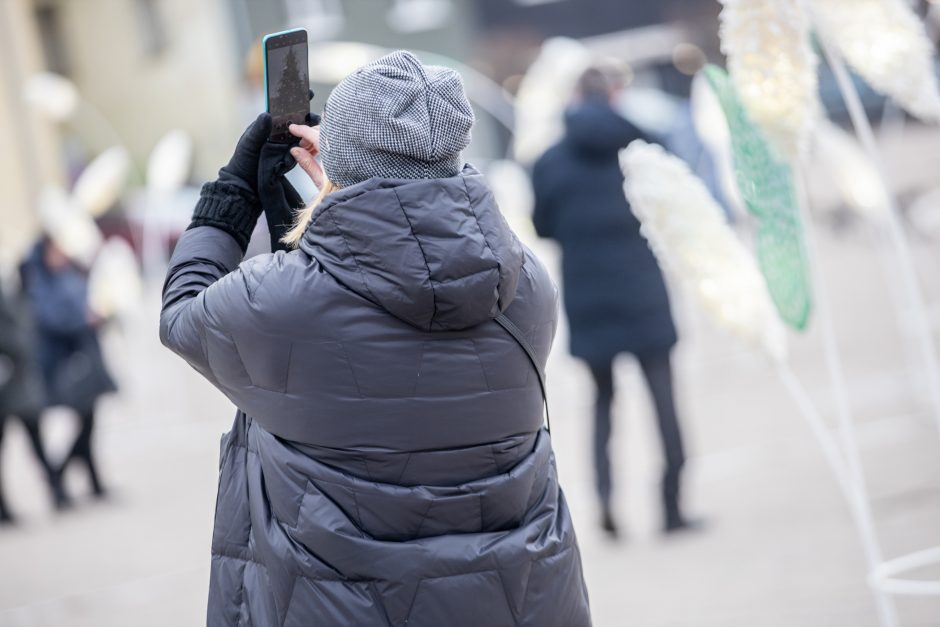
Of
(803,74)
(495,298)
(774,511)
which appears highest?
(803,74)

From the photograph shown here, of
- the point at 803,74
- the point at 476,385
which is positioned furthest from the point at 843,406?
the point at 476,385

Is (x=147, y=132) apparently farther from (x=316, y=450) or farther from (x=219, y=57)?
(x=316, y=450)

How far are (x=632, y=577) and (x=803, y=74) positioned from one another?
2.52m

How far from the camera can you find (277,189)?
2287 millimetres

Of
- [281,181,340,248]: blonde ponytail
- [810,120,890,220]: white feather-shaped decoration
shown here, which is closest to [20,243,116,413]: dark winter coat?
[810,120,890,220]: white feather-shaped decoration

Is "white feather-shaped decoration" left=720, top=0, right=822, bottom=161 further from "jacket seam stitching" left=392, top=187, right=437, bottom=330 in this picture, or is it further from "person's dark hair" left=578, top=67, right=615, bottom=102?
"person's dark hair" left=578, top=67, right=615, bottom=102

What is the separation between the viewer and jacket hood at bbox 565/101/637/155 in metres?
5.33

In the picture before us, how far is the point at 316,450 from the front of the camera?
206 cm

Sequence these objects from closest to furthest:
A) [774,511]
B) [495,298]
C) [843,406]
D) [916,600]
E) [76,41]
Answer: [495,298]
[843,406]
[916,600]
[774,511]
[76,41]

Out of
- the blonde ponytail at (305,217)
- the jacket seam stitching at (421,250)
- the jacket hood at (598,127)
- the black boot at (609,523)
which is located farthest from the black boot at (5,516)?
the jacket seam stitching at (421,250)

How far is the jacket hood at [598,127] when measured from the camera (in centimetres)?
533

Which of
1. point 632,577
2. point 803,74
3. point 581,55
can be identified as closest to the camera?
point 803,74

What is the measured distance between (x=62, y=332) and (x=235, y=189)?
617cm

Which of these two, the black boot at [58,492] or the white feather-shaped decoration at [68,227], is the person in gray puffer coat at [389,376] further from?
the white feather-shaped decoration at [68,227]
